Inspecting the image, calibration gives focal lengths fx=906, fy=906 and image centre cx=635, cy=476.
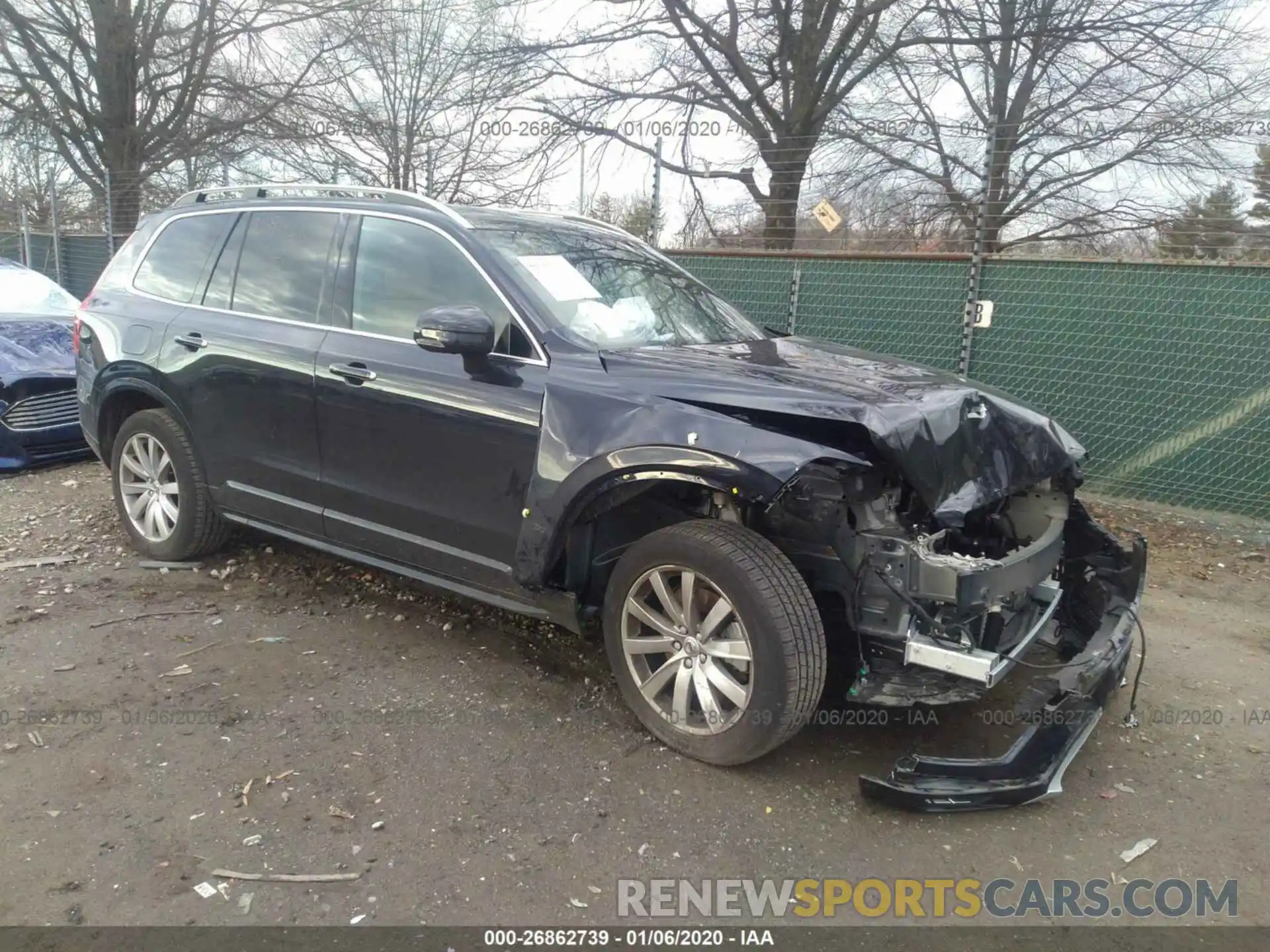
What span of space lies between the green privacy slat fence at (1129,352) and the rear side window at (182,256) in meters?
5.23

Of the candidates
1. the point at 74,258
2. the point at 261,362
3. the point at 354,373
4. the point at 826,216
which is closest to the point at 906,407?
the point at 354,373

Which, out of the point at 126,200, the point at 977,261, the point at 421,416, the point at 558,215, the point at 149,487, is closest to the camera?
the point at 421,416

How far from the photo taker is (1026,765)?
2.79 metres

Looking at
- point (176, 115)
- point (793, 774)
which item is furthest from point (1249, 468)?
point (176, 115)

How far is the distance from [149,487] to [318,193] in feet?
6.17

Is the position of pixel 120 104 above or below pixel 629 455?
above

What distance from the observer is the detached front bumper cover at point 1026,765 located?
108 inches

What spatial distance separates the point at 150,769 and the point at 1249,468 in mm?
6958

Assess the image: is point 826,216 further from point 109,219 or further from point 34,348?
point 109,219

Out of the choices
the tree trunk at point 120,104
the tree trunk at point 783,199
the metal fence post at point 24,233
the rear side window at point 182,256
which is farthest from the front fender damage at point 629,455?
the metal fence post at point 24,233

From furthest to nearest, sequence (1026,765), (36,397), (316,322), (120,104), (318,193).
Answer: (120,104) → (36,397) → (318,193) → (316,322) → (1026,765)

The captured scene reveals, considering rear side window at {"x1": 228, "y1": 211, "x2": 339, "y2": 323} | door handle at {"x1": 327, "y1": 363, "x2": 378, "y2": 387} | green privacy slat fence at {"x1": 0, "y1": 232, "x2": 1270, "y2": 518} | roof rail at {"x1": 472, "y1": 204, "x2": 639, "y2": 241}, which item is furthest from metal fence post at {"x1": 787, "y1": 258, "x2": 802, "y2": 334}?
door handle at {"x1": 327, "y1": 363, "x2": 378, "y2": 387}

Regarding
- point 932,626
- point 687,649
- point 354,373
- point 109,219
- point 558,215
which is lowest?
point 687,649

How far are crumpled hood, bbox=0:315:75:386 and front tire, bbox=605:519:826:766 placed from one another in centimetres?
523
